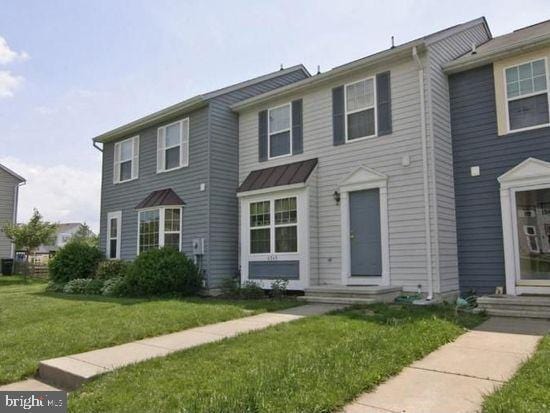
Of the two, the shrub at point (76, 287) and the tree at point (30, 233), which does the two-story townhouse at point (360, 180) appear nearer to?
the shrub at point (76, 287)

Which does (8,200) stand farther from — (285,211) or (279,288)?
(279,288)

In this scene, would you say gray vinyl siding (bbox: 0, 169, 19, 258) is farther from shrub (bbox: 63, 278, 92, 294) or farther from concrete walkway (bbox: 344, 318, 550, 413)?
concrete walkway (bbox: 344, 318, 550, 413)

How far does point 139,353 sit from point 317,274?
5.87 meters

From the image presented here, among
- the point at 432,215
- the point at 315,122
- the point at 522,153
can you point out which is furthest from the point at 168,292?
the point at 522,153

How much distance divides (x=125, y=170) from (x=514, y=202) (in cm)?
1220

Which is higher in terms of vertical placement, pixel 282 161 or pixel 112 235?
pixel 282 161

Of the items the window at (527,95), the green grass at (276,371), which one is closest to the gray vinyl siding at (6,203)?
the green grass at (276,371)

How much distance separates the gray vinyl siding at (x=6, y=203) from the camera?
23.3 m

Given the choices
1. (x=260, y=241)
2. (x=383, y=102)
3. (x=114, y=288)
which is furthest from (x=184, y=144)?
(x=383, y=102)

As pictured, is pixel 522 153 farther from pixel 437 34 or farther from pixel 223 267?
pixel 223 267

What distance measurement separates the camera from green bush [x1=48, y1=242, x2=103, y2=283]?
1451cm

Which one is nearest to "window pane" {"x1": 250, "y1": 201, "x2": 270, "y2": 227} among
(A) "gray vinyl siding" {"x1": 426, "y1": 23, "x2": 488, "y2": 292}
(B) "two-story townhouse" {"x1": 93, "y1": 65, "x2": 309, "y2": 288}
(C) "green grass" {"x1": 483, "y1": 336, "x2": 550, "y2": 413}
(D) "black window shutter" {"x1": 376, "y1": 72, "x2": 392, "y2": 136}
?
(B) "two-story townhouse" {"x1": 93, "y1": 65, "x2": 309, "y2": 288}

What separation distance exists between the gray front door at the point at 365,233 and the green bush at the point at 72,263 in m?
9.21

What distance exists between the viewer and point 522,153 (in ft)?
28.3
